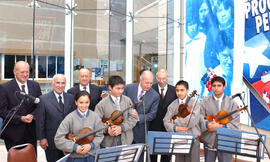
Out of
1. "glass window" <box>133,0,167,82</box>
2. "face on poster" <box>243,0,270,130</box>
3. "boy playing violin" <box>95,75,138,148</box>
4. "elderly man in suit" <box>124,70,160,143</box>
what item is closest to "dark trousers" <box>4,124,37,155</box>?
"boy playing violin" <box>95,75,138,148</box>

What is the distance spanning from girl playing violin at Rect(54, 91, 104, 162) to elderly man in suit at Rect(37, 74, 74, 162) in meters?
0.48

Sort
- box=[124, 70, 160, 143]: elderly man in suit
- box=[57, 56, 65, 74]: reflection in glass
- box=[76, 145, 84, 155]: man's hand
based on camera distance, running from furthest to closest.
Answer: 1. box=[57, 56, 65, 74]: reflection in glass
2. box=[124, 70, 160, 143]: elderly man in suit
3. box=[76, 145, 84, 155]: man's hand

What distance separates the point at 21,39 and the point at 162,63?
403 centimetres

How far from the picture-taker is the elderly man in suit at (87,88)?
400cm

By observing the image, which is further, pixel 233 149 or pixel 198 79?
pixel 198 79

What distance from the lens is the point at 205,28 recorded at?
5664 millimetres

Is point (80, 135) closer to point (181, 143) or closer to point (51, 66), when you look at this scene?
point (181, 143)

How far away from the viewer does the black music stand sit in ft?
9.78

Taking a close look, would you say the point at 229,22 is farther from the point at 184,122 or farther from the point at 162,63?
the point at 162,63

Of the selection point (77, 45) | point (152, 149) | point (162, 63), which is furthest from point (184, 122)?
point (162, 63)

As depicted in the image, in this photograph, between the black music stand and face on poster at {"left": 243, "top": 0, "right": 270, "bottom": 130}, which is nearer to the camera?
the black music stand

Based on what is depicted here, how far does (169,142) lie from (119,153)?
0.74 meters

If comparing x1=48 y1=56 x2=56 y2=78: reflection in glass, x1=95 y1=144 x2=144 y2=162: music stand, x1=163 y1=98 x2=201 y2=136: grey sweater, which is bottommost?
x1=95 y1=144 x2=144 y2=162: music stand

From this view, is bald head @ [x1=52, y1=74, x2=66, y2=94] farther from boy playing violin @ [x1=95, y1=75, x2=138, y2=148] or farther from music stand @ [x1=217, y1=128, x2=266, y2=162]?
music stand @ [x1=217, y1=128, x2=266, y2=162]
